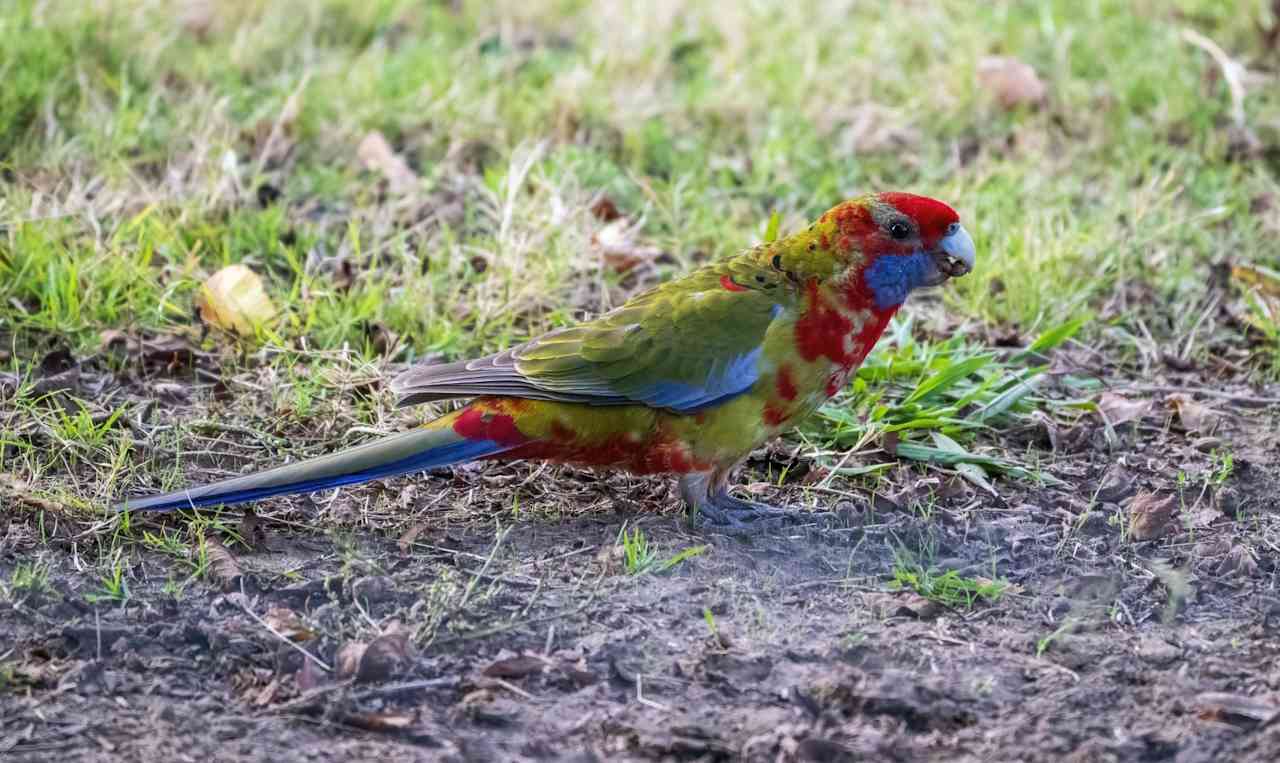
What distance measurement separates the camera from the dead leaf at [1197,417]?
394 cm

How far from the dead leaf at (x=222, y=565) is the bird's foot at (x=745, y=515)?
1042 millimetres

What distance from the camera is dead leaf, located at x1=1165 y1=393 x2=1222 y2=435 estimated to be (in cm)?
394

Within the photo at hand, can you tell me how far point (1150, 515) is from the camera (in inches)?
135

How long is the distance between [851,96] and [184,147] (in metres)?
2.55

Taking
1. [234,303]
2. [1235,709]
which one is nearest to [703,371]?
[1235,709]

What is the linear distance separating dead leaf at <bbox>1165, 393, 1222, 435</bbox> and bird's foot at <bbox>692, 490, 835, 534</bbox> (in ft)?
3.81

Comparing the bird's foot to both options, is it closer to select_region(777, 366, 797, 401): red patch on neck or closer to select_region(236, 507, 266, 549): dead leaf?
select_region(777, 366, 797, 401): red patch on neck

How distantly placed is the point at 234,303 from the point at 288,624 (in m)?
1.50

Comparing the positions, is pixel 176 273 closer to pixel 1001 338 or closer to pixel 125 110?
pixel 125 110

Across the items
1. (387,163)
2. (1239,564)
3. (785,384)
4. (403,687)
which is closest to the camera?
(403,687)

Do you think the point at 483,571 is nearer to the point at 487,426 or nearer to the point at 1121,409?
the point at 487,426

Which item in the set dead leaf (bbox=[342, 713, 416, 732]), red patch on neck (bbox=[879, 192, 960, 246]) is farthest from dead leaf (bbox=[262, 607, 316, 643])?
red patch on neck (bbox=[879, 192, 960, 246])

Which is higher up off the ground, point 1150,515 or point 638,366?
point 638,366

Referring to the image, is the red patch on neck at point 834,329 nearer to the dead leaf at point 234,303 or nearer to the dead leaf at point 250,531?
the dead leaf at point 250,531
